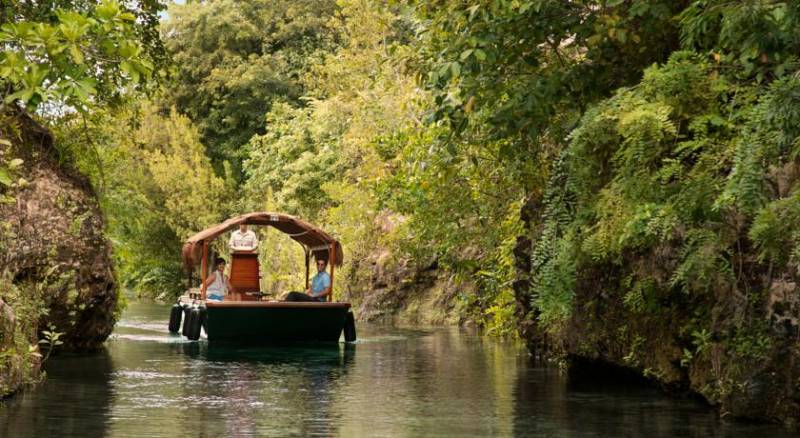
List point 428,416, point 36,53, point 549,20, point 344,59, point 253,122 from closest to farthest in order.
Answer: point 36,53 < point 428,416 < point 549,20 < point 344,59 < point 253,122

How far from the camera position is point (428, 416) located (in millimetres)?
14164

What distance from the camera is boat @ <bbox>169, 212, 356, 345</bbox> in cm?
2552

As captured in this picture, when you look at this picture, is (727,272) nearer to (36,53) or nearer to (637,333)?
(637,333)

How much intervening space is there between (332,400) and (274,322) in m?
10.00

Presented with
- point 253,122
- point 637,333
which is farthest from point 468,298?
point 253,122

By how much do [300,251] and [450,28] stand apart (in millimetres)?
27431

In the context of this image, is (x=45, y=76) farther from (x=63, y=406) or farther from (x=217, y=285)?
(x=217, y=285)

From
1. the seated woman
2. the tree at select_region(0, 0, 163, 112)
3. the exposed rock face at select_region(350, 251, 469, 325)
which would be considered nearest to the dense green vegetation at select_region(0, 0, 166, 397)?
the tree at select_region(0, 0, 163, 112)

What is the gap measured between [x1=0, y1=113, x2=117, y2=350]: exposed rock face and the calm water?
717 mm

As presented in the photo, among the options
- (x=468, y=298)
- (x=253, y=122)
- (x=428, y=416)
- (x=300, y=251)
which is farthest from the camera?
(x=253, y=122)

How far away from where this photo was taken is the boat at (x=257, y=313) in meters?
25.5

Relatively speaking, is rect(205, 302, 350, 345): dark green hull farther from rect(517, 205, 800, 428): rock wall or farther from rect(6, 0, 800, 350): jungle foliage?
rect(517, 205, 800, 428): rock wall

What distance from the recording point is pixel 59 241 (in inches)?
804

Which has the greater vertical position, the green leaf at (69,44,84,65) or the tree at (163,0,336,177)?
the tree at (163,0,336,177)
